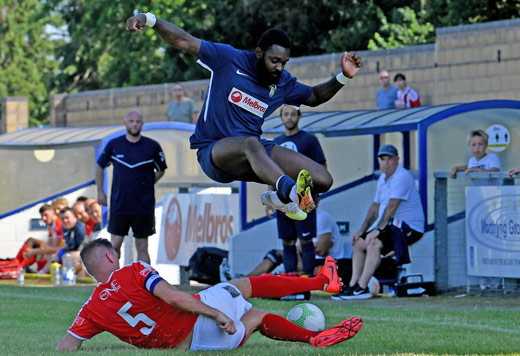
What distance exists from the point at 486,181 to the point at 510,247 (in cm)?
93

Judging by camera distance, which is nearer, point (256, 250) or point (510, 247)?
point (510, 247)

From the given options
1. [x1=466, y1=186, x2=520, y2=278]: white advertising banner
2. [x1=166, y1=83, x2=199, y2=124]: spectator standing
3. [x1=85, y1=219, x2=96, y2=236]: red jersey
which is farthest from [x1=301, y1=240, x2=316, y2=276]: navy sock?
[x1=166, y1=83, x2=199, y2=124]: spectator standing

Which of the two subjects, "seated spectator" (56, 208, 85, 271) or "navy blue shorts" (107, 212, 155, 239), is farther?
"seated spectator" (56, 208, 85, 271)

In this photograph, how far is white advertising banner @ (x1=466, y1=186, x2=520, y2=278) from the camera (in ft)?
40.5

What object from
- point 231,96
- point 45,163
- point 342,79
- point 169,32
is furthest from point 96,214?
point 169,32

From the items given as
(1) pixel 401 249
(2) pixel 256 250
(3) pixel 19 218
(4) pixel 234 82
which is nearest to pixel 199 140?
(4) pixel 234 82

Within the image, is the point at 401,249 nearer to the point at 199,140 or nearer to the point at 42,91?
the point at 199,140

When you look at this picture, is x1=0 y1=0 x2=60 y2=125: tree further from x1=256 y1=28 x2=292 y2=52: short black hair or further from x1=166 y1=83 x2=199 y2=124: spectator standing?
x1=256 y1=28 x2=292 y2=52: short black hair

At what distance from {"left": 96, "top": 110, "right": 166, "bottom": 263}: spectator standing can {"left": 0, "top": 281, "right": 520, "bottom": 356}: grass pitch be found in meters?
1.00

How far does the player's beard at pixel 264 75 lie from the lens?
862 cm

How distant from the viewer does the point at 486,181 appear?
12.9 m

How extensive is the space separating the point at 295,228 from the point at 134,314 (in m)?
5.26

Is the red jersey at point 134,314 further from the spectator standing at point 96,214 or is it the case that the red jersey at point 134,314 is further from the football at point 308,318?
the spectator standing at point 96,214

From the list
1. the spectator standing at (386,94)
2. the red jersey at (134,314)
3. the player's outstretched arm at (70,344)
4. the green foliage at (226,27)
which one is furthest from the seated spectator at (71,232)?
the green foliage at (226,27)
